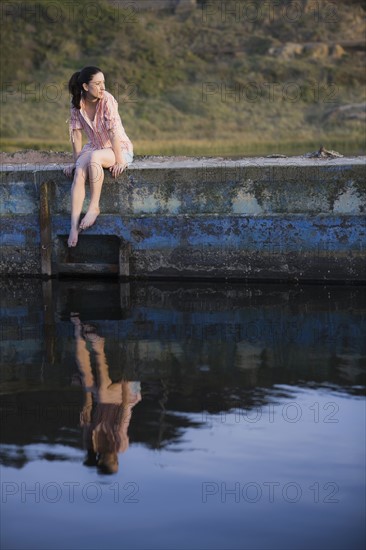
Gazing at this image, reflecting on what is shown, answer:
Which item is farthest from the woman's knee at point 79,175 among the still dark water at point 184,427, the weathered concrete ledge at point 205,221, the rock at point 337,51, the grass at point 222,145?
the rock at point 337,51

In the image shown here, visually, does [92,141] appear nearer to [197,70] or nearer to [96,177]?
[96,177]

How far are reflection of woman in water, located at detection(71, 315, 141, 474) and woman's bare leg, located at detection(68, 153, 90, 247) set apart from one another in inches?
87.2

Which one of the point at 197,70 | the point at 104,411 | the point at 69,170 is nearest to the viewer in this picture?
the point at 104,411

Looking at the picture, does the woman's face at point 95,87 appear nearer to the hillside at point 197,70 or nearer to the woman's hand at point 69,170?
the woman's hand at point 69,170

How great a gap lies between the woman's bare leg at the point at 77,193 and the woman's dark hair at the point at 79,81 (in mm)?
482

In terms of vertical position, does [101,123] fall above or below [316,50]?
below

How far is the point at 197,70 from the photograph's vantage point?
4109 cm

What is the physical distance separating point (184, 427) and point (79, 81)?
14.3 feet

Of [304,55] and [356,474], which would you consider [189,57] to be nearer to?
[304,55]

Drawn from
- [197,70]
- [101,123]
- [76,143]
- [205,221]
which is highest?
[101,123]

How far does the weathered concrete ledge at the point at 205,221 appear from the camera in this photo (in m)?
8.43

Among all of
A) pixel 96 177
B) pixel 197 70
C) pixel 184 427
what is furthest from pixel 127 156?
pixel 197 70

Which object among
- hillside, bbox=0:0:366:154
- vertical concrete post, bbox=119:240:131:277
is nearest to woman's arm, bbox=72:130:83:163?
vertical concrete post, bbox=119:240:131:277

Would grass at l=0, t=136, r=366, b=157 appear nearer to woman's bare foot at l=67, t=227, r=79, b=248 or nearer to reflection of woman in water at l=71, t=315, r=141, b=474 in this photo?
woman's bare foot at l=67, t=227, r=79, b=248
